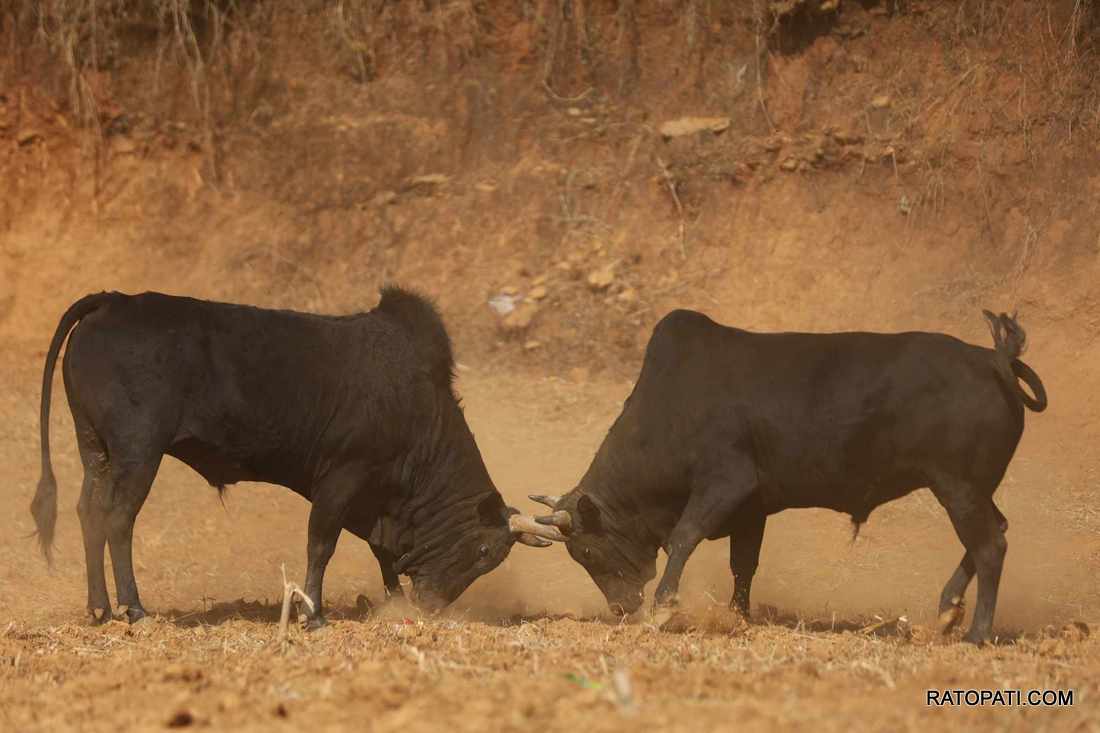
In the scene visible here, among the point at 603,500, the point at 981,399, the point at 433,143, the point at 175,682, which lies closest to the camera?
the point at 175,682

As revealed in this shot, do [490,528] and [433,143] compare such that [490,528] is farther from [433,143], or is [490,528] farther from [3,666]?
[433,143]

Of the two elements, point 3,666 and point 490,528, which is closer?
point 3,666

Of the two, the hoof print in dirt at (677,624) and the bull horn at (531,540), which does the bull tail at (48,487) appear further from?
the hoof print in dirt at (677,624)

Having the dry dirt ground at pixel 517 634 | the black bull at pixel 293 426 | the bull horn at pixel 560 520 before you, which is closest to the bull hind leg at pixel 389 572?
the black bull at pixel 293 426

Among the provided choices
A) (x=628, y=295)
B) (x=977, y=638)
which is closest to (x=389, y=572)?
(x=977, y=638)

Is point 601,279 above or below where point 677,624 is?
above

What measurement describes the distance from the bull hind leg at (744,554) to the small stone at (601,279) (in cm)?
571

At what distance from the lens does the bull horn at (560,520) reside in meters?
8.01

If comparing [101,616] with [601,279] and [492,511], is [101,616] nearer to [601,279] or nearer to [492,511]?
[492,511]

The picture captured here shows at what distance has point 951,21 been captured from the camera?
1362 cm

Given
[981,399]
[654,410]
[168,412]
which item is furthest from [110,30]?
[981,399]

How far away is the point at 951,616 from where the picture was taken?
7.16 meters

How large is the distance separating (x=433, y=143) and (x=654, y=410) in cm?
747

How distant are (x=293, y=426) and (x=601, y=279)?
6.07 meters
